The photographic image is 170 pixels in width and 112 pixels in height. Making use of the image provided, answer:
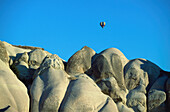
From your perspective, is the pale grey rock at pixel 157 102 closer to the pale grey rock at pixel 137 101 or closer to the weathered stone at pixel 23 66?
the pale grey rock at pixel 137 101

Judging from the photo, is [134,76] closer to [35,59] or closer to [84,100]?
[84,100]

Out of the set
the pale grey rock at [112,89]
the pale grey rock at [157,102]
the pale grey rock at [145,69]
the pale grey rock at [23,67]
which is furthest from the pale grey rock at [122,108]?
the pale grey rock at [23,67]

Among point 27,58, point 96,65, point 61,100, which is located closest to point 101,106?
point 61,100

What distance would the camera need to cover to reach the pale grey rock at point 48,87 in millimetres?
18406

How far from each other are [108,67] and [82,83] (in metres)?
3.97

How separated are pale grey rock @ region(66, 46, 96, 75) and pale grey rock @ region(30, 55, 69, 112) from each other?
222 cm

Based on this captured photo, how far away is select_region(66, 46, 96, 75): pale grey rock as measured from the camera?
2319cm

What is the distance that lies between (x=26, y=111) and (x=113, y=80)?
20.3 feet

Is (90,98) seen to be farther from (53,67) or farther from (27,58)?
(27,58)

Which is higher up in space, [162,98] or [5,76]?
[5,76]

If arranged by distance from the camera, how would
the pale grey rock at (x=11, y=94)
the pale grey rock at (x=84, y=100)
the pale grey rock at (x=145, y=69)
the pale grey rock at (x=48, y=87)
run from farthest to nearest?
the pale grey rock at (x=145, y=69)
the pale grey rock at (x=48, y=87)
the pale grey rock at (x=84, y=100)
the pale grey rock at (x=11, y=94)

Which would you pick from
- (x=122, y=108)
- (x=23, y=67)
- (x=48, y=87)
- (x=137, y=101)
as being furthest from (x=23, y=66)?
(x=137, y=101)

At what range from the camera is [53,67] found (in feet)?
67.9

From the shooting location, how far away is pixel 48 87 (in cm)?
1920
